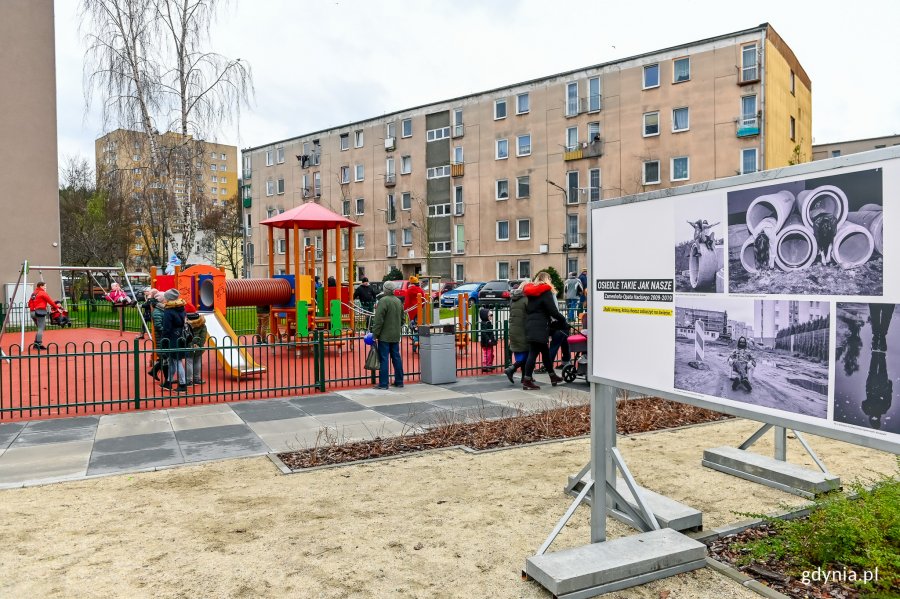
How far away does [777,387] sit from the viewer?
3.39 metres

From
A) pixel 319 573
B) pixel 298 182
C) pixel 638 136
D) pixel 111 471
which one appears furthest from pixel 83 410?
pixel 298 182

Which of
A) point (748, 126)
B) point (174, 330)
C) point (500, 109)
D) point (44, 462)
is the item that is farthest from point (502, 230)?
point (44, 462)

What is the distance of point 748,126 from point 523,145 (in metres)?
15.4

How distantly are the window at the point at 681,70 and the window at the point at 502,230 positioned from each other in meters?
14.7

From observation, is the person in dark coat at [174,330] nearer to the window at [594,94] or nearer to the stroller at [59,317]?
the stroller at [59,317]

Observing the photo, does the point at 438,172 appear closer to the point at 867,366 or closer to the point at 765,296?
the point at 765,296

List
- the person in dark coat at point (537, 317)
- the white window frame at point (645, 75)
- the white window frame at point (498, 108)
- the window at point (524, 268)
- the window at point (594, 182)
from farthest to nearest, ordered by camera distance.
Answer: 1. the white window frame at point (498, 108)
2. the window at point (524, 268)
3. the window at point (594, 182)
4. the white window frame at point (645, 75)
5. the person in dark coat at point (537, 317)

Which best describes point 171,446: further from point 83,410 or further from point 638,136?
point 638,136

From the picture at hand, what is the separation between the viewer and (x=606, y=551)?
4.21 metres

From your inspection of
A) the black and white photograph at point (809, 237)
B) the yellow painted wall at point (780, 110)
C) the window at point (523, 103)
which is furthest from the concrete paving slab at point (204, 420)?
the window at point (523, 103)

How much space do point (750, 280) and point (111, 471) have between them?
20.7ft

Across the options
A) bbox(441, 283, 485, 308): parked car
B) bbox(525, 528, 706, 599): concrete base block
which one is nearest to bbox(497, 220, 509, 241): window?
bbox(441, 283, 485, 308): parked car

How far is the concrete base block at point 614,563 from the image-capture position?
3.84 meters

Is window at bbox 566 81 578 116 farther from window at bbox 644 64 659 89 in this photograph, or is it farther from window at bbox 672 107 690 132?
window at bbox 672 107 690 132
